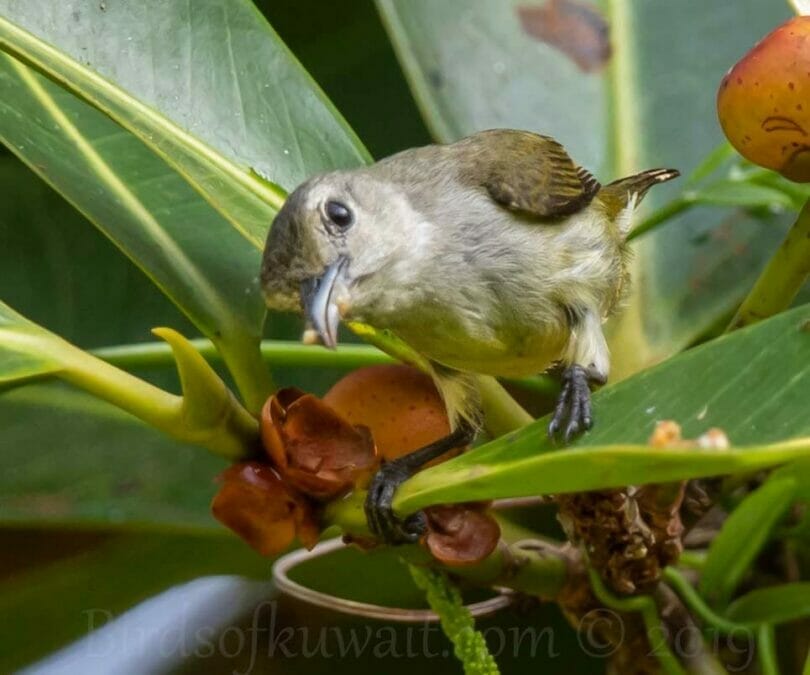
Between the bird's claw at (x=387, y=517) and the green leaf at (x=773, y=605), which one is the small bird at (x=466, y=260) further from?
the green leaf at (x=773, y=605)

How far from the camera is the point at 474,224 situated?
1.44 m

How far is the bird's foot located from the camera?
3.26 feet

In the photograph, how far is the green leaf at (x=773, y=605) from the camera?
47.6 inches

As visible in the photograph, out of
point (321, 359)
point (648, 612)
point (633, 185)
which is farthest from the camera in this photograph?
point (633, 185)

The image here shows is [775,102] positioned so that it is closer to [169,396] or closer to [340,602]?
[169,396]

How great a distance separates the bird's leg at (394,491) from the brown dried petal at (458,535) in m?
0.03

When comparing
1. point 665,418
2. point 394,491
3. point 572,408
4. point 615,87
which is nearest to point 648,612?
point 572,408

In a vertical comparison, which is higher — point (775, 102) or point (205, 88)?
point (205, 88)

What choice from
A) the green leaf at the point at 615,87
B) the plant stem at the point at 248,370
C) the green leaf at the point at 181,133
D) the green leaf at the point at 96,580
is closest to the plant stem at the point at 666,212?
the green leaf at the point at 615,87

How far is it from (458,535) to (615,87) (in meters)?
0.89

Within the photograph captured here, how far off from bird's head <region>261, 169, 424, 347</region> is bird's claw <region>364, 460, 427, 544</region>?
5.7 inches

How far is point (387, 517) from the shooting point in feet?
3.42

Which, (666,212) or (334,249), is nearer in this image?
(334,249)

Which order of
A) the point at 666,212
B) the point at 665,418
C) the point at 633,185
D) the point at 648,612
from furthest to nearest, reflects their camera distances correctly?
the point at 633,185
the point at 666,212
the point at 648,612
the point at 665,418
